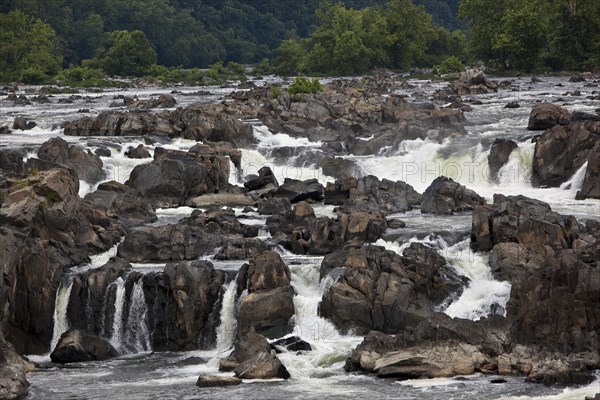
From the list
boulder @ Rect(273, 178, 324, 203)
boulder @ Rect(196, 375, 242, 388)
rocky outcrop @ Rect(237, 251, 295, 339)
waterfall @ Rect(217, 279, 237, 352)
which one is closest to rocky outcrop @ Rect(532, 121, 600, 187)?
boulder @ Rect(273, 178, 324, 203)

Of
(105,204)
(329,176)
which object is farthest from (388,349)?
(329,176)

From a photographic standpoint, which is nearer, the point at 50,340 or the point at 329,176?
the point at 50,340

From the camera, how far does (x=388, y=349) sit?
110 ft

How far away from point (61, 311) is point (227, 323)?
214 inches

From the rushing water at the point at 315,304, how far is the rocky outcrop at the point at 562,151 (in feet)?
2.62

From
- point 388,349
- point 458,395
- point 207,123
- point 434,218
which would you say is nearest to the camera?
point 458,395

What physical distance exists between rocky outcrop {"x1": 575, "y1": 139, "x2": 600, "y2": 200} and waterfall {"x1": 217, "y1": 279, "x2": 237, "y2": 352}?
806 inches

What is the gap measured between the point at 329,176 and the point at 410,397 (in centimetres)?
3053

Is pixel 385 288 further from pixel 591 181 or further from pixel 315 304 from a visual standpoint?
pixel 591 181

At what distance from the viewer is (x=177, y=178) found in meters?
53.0

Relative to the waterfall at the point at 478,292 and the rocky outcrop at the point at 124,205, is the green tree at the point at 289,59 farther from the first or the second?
the waterfall at the point at 478,292

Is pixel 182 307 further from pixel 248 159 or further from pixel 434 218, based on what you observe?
pixel 248 159

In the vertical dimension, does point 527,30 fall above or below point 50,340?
above

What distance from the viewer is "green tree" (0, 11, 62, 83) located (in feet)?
432
